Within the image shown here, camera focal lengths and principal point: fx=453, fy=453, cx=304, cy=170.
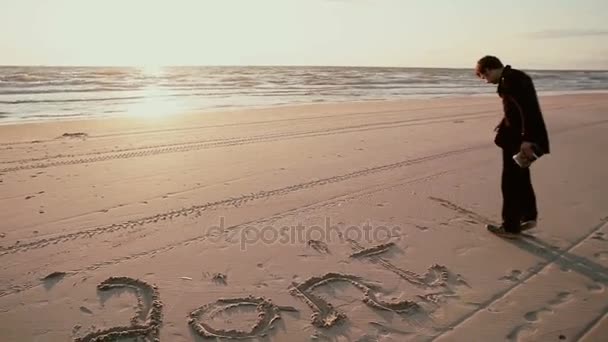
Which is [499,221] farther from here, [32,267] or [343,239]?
[32,267]

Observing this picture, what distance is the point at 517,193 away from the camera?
4.49 metres

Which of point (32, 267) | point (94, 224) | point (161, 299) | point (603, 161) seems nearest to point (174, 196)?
point (94, 224)

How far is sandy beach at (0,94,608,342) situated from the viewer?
10.7ft

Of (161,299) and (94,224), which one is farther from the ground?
(94,224)

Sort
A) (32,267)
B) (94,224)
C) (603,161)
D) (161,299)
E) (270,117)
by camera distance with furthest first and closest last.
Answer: (270,117), (603,161), (94,224), (32,267), (161,299)

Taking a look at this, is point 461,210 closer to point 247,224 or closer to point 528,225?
point 528,225

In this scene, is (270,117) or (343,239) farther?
(270,117)

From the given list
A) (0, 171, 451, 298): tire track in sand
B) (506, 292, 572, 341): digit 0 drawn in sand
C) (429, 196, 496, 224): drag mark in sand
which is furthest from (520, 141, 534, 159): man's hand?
(0, 171, 451, 298): tire track in sand

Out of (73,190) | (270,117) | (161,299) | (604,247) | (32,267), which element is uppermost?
(270,117)

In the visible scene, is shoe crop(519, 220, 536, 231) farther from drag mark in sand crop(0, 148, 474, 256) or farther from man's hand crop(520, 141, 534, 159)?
drag mark in sand crop(0, 148, 474, 256)

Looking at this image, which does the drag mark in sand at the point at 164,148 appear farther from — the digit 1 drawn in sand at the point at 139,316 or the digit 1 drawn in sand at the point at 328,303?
the digit 1 drawn in sand at the point at 328,303

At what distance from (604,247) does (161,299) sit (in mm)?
4190

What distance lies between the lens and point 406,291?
3.69 m

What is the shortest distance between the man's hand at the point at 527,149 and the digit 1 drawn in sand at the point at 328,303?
67.1 inches
